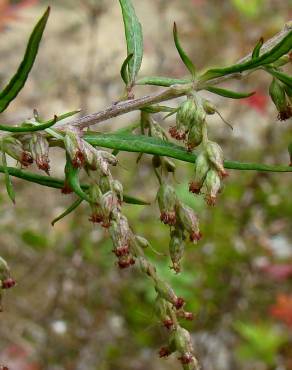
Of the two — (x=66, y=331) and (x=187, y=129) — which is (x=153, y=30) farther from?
(x=187, y=129)

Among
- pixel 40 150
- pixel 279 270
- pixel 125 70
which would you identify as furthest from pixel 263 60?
pixel 279 270

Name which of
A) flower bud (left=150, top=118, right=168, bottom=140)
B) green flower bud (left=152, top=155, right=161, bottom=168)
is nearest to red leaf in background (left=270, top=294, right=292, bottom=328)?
green flower bud (left=152, top=155, right=161, bottom=168)

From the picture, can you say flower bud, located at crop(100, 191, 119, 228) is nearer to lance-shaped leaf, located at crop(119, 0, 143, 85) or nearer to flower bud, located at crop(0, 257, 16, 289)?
flower bud, located at crop(0, 257, 16, 289)

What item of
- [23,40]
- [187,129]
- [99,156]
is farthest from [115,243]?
[23,40]

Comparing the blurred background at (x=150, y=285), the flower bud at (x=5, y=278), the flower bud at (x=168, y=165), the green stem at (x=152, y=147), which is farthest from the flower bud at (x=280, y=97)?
the blurred background at (x=150, y=285)

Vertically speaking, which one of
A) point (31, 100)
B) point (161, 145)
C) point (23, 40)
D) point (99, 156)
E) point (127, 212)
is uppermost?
point (23, 40)
